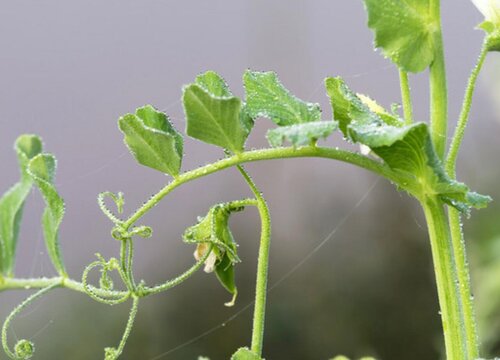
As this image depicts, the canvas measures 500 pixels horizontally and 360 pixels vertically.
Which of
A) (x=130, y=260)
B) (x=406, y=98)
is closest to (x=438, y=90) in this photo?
(x=406, y=98)

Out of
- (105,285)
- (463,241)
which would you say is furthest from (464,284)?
(105,285)

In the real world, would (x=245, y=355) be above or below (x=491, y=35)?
below

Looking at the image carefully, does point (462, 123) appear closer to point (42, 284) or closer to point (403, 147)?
point (403, 147)

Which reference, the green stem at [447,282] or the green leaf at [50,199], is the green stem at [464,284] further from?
the green leaf at [50,199]

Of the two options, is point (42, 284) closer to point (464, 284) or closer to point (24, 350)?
point (24, 350)

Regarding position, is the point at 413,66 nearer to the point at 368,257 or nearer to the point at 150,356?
the point at 150,356

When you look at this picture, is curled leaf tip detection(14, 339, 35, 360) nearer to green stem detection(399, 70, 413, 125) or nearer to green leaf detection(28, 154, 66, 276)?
green leaf detection(28, 154, 66, 276)

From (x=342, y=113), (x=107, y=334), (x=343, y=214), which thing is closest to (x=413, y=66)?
(x=342, y=113)
